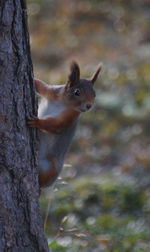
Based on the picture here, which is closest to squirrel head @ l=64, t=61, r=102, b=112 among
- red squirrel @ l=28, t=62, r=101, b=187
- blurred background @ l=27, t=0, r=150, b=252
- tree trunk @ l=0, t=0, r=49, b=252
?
red squirrel @ l=28, t=62, r=101, b=187

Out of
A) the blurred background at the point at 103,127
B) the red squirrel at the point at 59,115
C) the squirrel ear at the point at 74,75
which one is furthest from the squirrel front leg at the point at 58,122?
the blurred background at the point at 103,127

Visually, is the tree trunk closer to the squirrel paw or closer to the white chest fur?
the squirrel paw

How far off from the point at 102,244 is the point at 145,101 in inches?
133

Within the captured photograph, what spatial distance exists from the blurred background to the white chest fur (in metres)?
0.38

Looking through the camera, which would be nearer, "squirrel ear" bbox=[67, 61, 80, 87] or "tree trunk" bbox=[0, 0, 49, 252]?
"tree trunk" bbox=[0, 0, 49, 252]

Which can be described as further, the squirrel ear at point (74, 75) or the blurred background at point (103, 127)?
the blurred background at point (103, 127)

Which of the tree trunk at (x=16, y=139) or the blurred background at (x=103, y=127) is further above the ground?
the tree trunk at (x=16, y=139)

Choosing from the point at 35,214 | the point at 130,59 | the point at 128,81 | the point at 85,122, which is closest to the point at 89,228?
the point at 35,214

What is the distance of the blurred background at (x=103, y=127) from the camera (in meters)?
4.91

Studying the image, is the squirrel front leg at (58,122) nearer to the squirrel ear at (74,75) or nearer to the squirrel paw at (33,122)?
the squirrel paw at (33,122)

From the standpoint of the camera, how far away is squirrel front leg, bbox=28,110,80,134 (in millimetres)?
3446

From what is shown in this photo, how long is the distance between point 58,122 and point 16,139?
1.80ft

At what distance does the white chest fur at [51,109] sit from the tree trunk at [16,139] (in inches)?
20.4

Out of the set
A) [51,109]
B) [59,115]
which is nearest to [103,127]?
[51,109]
